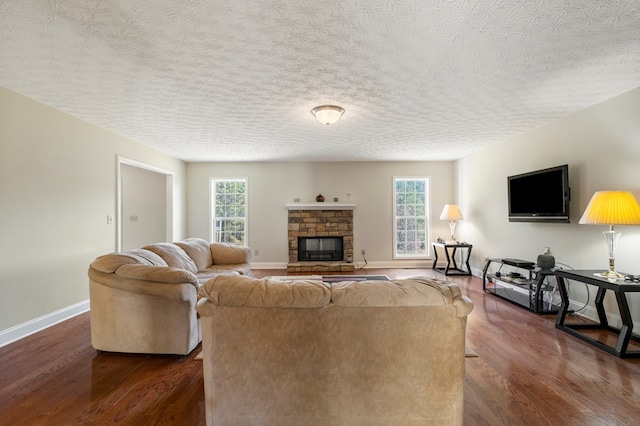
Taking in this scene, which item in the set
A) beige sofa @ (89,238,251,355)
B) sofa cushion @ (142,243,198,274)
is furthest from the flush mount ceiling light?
sofa cushion @ (142,243,198,274)

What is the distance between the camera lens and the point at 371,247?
22.1 feet

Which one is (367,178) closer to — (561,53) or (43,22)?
(561,53)

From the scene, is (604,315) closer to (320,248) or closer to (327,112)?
(327,112)

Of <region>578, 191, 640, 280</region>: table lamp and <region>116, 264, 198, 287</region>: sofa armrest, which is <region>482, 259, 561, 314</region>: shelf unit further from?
<region>116, 264, 198, 287</region>: sofa armrest

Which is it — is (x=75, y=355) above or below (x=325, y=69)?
below

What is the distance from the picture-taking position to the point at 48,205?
3.33 metres

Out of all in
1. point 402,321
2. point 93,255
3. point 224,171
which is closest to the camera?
point 402,321

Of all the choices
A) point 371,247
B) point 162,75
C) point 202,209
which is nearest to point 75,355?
point 162,75

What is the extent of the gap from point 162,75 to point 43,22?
31.7 inches

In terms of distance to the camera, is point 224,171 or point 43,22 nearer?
point 43,22

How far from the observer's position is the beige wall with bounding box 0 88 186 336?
291 cm

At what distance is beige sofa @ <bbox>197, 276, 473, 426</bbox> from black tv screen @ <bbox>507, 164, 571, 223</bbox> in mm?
3193

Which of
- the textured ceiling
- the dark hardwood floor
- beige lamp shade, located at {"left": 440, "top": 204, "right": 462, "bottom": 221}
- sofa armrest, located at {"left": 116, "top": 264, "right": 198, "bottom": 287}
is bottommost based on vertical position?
the dark hardwood floor

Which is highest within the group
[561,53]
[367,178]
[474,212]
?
[561,53]
